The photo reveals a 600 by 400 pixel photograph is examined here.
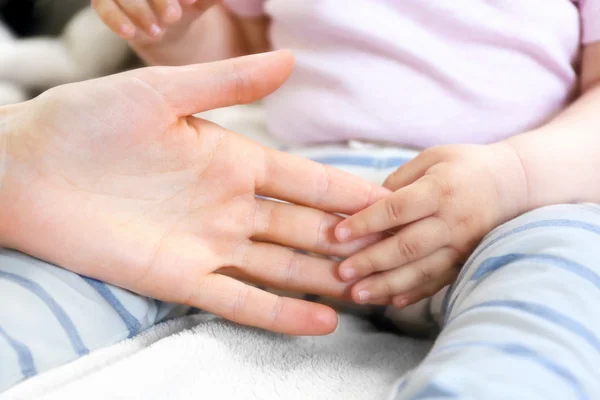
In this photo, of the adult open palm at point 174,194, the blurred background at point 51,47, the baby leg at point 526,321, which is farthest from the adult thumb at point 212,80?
the blurred background at point 51,47

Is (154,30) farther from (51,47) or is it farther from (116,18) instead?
(51,47)

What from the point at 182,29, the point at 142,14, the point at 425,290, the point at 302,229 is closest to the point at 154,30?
the point at 142,14

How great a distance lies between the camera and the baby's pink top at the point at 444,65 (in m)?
0.57

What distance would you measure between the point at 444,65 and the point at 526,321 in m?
0.32

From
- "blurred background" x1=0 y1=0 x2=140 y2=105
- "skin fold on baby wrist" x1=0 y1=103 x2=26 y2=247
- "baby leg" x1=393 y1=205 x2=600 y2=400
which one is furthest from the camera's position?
"blurred background" x1=0 y1=0 x2=140 y2=105

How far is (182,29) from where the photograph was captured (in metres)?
0.67

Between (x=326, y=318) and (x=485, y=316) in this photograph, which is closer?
(x=485, y=316)

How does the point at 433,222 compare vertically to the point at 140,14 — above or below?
below

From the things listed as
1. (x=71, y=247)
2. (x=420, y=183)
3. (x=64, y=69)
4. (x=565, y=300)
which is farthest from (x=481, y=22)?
(x=64, y=69)

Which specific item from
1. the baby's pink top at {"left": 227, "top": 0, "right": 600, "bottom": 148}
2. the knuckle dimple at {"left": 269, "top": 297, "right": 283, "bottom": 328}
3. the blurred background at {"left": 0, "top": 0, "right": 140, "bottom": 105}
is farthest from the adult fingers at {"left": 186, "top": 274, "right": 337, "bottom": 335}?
the blurred background at {"left": 0, "top": 0, "right": 140, "bottom": 105}

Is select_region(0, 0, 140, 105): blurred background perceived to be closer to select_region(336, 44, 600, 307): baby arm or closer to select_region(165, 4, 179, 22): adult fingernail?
select_region(165, 4, 179, 22): adult fingernail

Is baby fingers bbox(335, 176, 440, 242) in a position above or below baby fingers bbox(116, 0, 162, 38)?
below

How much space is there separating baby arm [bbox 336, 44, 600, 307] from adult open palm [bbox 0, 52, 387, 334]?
0.10 ft

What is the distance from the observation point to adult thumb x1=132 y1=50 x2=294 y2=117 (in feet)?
1.44
